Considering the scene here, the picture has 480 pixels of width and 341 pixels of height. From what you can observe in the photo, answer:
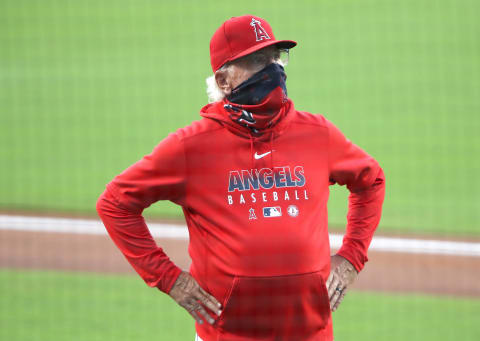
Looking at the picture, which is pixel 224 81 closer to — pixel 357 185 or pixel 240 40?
pixel 240 40

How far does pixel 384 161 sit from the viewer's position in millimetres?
6680

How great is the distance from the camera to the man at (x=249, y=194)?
217 centimetres

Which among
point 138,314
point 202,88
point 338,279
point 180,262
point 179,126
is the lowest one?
point 138,314

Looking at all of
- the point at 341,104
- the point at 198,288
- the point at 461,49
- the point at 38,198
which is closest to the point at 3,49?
the point at 38,198

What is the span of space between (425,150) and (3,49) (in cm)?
579

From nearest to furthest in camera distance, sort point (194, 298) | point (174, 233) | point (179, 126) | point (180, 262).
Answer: point (194, 298) < point (180, 262) < point (174, 233) < point (179, 126)

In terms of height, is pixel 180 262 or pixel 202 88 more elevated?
pixel 202 88

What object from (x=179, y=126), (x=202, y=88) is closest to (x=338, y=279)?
(x=179, y=126)

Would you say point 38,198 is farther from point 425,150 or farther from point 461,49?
point 461,49

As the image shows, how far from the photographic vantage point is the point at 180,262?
492 centimetres

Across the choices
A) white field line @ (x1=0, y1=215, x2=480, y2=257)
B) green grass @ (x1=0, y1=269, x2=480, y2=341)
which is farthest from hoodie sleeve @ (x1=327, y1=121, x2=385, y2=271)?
white field line @ (x1=0, y1=215, x2=480, y2=257)

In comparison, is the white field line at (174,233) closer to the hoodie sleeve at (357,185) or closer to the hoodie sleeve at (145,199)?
the hoodie sleeve at (357,185)

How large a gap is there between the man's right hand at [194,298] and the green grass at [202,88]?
11.7ft

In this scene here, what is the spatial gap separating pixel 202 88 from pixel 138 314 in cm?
450
